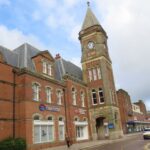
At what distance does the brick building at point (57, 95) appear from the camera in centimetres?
2323

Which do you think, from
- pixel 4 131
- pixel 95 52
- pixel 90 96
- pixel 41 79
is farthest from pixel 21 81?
pixel 95 52

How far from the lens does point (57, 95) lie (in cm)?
3017

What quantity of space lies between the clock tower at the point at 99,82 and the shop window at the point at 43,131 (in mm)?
11615

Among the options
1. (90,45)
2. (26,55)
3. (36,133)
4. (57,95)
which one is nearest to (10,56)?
(26,55)

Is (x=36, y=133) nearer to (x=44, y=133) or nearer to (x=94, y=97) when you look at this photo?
(x=44, y=133)

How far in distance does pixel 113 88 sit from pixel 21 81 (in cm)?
2190

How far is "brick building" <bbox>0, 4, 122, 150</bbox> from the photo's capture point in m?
23.2

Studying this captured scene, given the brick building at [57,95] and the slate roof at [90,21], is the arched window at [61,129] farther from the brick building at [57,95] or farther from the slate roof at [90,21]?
the slate roof at [90,21]

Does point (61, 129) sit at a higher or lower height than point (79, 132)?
higher

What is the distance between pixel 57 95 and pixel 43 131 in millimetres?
6349

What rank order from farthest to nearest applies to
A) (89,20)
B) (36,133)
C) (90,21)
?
1. (89,20)
2. (90,21)
3. (36,133)

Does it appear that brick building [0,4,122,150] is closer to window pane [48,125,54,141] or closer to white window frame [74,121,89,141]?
white window frame [74,121,89,141]

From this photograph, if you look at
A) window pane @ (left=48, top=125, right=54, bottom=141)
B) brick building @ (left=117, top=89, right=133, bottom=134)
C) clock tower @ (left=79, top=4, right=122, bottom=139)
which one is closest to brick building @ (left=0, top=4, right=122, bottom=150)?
clock tower @ (left=79, top=4, right=122, bottom=139)

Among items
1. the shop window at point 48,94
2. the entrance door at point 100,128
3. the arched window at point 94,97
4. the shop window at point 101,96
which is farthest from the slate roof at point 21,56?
the entrance door at point 100,128
